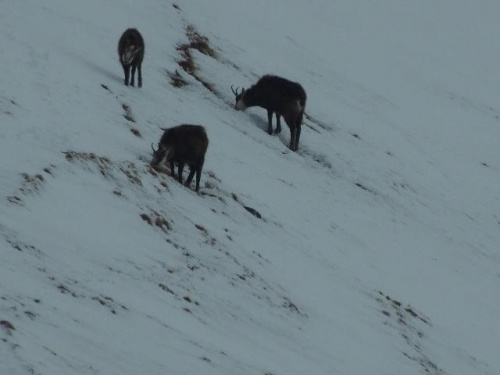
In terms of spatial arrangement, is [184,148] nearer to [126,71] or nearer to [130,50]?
[130,50]

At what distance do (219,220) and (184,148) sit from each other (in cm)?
145

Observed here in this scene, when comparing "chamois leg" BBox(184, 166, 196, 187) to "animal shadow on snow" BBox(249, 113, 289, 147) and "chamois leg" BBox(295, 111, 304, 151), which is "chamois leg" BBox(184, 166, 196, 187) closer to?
"chamois leg" BBox(295, 111, 304, 151)

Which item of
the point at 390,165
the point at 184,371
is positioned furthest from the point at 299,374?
the point at 390,165

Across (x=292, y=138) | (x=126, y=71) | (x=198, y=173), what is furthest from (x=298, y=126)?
(x=198, y=173)

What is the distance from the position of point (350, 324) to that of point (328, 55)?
31.6 metres

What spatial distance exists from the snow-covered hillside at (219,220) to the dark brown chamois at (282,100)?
0.49m

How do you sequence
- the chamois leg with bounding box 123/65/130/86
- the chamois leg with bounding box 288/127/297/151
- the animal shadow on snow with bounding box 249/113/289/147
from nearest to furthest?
the chamois leg with bounding box 123/65/130/86
the chamois leg with bounding box 288/127/297/151
the animal shadow on snow with bounding box 249/113/289/147

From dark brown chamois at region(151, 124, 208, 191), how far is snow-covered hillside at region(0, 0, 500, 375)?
335 mm

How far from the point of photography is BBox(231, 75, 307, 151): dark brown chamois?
2398 centimetres

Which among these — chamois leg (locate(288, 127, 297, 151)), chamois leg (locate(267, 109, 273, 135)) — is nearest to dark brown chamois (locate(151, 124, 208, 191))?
chamois leg (locate(288, 127, 297, 151))

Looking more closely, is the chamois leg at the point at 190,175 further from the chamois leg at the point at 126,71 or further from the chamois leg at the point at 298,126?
the chamois leg at the point at 298,126

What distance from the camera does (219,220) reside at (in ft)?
50.3

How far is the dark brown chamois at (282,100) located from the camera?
24.0 metres

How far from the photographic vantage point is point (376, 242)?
66.2 ft
